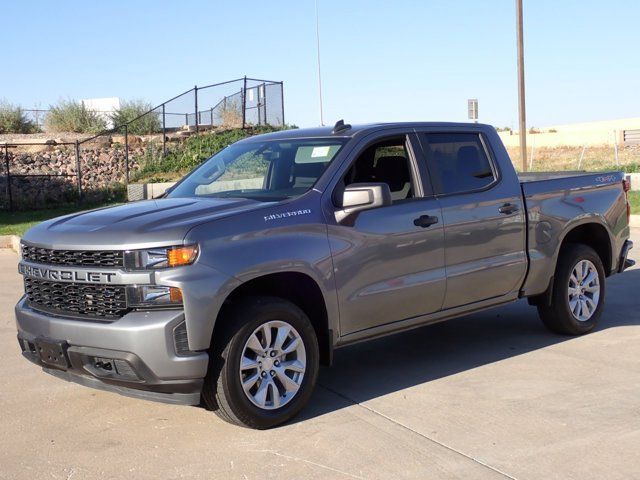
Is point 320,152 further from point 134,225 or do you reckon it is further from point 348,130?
point 134,225

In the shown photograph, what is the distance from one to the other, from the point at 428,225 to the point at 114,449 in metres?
2.66

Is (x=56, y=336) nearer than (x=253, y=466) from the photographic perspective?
No

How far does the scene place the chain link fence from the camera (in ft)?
80.6

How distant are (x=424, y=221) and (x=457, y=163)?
2.78 feet

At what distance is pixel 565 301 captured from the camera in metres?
7.23

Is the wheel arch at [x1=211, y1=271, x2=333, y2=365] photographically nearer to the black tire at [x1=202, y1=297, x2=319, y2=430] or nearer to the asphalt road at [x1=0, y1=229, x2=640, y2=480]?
the black tire at [x1=202, y1=297, x2=319, y2=430]

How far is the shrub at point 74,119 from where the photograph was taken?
31.4 meters

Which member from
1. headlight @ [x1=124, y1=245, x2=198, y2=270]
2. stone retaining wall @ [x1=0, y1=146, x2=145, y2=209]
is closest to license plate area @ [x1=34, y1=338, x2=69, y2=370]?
headlight @ [x1=124, y1=245, x2=198, y2=270]

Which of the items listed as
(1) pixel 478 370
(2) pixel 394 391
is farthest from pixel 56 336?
(1) pixel 478 370

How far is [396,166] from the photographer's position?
6.37m

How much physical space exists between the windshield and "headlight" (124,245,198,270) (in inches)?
37.9

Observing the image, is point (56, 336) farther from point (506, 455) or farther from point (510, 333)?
point (510, 333)

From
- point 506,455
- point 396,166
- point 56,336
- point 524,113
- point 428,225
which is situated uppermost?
point 524,113

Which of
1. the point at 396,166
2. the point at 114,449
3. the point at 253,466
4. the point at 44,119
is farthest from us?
the point at 44,119
